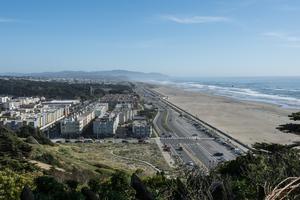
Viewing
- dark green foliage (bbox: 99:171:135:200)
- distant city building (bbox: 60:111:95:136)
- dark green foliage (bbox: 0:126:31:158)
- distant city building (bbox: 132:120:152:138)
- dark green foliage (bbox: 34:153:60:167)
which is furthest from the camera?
distant city building (bbox: 60:111:95:136)

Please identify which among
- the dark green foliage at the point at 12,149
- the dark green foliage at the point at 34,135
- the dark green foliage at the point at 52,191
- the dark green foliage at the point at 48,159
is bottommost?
the dark green foliage at the point at 34,135

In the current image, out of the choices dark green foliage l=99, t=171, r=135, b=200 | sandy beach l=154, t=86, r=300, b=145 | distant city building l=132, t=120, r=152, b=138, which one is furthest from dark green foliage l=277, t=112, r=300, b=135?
distant city building l=132, t=120, r=152, b=138

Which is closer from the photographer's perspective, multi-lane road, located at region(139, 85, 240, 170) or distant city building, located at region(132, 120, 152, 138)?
multi-lane road, located at region(139, 85, 240, 170)

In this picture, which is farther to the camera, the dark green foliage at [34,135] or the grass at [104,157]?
the dark green foliage at [34,135]

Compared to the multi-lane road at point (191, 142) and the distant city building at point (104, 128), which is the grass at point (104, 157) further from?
the distant city building at point (104, 128)

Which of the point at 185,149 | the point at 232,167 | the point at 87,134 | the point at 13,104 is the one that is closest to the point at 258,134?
the point at 185,149

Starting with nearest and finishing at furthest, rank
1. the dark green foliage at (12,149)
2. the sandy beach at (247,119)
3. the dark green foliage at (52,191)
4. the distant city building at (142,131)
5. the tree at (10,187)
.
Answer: the dark green foliage at (52,191), the tree at (10,187), the dark green foliage at (12,149), the sandy beach at (247,119), the distant city building at (142,131)

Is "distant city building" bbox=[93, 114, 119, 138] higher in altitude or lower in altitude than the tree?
lower

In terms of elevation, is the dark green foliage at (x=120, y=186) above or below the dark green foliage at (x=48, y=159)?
above

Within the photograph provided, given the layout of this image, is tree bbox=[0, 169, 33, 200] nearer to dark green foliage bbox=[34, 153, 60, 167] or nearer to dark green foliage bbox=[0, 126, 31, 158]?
dark green foliage bbox=[0, 126, 31, 158]

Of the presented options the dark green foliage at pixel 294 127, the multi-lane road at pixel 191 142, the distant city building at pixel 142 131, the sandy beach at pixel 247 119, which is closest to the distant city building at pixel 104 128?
the distant city building at pixel 142 131

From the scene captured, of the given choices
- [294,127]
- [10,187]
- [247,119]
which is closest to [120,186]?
[10,187]
